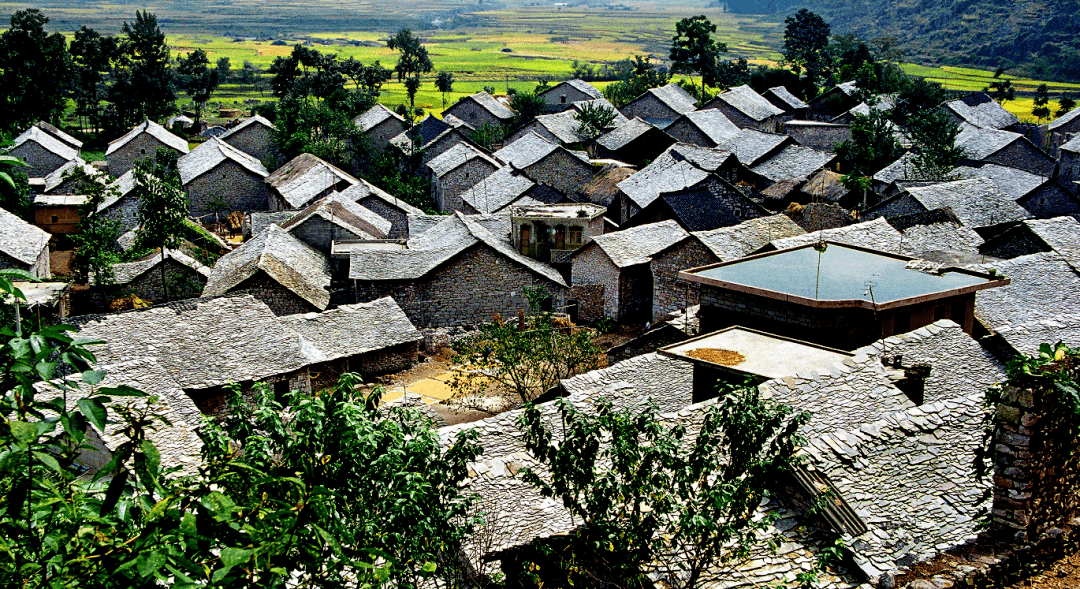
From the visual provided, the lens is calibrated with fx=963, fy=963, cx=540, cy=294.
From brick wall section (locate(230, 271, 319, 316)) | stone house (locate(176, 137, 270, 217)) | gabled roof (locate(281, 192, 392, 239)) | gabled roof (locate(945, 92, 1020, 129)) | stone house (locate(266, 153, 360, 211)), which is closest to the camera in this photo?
brick wall section (locate(230, 271, 319, 316))

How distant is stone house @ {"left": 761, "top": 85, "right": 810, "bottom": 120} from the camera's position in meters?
57.2

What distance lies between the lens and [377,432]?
729 cm

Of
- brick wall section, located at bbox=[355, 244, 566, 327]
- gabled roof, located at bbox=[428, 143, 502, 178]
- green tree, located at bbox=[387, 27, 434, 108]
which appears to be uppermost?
green tree, located at bbox=[387, 27, 434, 108]

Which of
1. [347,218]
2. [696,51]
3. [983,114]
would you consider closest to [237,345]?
[347,218]

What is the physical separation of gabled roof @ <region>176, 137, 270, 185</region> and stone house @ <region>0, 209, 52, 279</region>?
32.3 ft

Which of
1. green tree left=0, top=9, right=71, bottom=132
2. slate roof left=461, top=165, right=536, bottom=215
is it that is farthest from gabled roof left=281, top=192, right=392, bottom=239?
green tree left=0, top=9, right=71, bottom=132

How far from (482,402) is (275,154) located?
32.7m

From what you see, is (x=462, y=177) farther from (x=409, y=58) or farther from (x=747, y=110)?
(x=409, y=58)

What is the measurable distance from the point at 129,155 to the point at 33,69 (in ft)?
48.1

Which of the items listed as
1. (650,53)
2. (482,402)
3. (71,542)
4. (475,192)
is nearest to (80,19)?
(650,53)

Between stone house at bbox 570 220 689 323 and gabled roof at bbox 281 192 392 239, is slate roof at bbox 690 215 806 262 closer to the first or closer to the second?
stone house at bbox 570 220 689 323

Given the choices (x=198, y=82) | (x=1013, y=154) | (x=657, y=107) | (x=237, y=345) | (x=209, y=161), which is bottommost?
(x=237, y=345)

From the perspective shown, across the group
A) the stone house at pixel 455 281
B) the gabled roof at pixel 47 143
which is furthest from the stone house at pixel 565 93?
the stone house at pixel 455 281

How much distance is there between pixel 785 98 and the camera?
193ft
